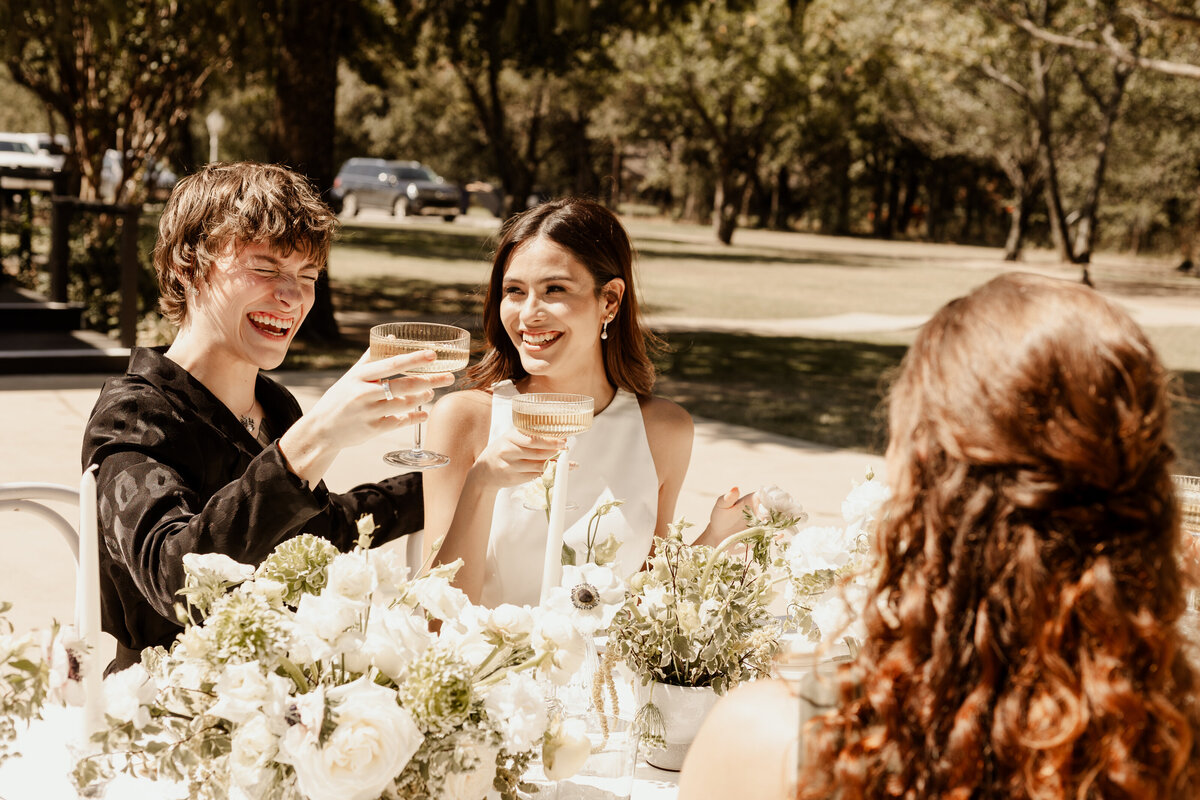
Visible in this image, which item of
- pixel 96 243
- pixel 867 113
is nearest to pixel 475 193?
pixel 867 113

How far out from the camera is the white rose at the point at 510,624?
1564 mm

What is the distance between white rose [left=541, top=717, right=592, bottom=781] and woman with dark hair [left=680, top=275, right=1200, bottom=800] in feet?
1.33

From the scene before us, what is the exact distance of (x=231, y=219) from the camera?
2.54m

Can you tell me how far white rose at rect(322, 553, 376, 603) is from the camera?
4.66 feet

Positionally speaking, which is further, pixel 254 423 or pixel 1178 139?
pixel 1178 139

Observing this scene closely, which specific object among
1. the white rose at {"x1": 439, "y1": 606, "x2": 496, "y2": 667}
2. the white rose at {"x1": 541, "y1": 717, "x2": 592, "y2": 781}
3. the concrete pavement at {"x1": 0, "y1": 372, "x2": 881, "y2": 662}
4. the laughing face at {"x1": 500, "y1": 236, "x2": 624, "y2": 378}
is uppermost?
the laughing face at {"x1": 500, "y1": 236, "x2": 624, "y2": 378}

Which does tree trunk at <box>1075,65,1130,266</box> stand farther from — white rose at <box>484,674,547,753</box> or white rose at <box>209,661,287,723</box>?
white rose at <box>209,661,287,723</box>

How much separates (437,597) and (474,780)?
252mm

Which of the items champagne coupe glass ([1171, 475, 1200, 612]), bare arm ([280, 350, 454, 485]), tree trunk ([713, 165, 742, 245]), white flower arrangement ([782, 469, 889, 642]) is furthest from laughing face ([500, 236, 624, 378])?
tree trunk ([713, 165, 742, 245])

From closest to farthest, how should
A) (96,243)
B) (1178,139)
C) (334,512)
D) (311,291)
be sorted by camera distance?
(334,512) → (311,291) → (96,243) → (1178,139)

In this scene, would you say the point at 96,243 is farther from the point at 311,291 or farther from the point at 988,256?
the point at 988,256

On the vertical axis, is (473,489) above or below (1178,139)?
below

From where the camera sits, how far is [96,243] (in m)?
11.7

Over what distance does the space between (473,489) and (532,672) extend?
3.36 ft
